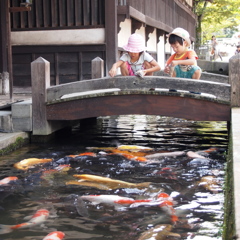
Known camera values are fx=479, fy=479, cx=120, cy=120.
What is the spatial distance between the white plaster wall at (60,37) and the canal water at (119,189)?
4.10 m

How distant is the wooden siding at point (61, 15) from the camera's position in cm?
1255

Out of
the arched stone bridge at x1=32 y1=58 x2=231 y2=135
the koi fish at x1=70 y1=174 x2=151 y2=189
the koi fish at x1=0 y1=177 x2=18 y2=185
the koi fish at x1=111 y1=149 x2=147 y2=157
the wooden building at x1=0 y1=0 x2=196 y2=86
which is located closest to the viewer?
the koi fish at x1=70 y1=174 x2=151 y2=189

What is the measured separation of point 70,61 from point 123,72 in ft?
15.7

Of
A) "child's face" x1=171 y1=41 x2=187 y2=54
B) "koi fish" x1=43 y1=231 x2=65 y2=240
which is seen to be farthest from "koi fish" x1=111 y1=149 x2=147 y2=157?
"koi fish" x1=43 y1=231 x2=65 y2=240

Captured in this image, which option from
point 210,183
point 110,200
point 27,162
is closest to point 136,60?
point 27,162

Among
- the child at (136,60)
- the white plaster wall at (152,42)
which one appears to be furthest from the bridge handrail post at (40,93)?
the white plaster wall at (152,42)

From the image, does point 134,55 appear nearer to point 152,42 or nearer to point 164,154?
point 164,154

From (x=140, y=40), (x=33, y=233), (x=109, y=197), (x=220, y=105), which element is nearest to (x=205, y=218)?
(x=109, y=197)

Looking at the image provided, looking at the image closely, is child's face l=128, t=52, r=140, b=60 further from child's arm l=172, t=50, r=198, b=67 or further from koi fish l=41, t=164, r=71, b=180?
koi fish l=41, t=164, r=71, b=180

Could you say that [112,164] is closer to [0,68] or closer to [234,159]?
[234,159]

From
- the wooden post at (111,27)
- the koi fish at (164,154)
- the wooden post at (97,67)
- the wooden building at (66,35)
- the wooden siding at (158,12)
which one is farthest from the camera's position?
the wooden siding at (158,12)

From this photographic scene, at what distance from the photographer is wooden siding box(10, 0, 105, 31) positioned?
41.2 ft

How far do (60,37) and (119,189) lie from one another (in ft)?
26.8

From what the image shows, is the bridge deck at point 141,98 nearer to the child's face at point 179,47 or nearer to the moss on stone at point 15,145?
the moss on stone at point 15,145
